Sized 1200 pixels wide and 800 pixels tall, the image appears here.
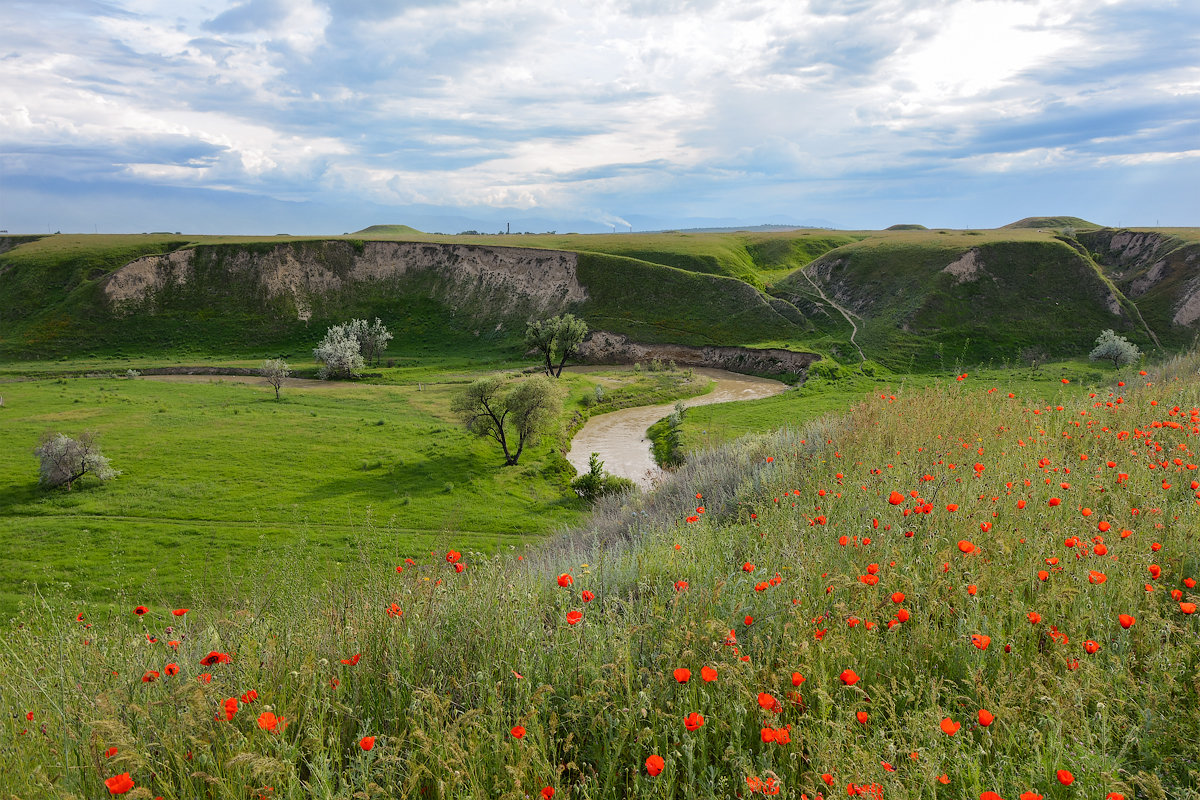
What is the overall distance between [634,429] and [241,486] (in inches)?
1107

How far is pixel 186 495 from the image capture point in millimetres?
31516

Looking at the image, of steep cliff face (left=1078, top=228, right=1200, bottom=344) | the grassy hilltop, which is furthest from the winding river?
steep cliff face (left=1078, top=228, right=1200, bottom=344)

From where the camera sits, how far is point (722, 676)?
381cm

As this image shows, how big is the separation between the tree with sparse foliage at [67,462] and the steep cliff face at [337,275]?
6144 cm

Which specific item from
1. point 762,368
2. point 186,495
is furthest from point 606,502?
point 762,368

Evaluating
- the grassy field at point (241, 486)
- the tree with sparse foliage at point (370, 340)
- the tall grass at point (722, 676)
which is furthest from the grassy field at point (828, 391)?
the tree with sparse foliage at point (370, 340)

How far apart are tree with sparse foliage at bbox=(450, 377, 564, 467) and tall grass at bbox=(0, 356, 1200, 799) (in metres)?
32.3

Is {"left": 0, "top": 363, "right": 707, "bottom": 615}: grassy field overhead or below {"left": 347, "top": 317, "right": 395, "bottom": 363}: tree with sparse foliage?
below

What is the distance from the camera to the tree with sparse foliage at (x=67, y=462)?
3145cm

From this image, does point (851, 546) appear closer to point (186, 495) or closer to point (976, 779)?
point (976, 779)

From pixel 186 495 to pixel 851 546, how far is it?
35837mm

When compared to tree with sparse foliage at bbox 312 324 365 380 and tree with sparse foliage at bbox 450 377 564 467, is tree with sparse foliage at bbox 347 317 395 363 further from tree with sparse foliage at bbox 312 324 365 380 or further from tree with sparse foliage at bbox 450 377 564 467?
tree with sparse foliage at bbox 450 377 564 467

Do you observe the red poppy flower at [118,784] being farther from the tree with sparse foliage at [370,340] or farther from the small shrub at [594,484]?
the tree with sparse foliage at [370,340]

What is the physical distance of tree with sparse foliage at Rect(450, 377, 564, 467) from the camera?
3869 centimetres
